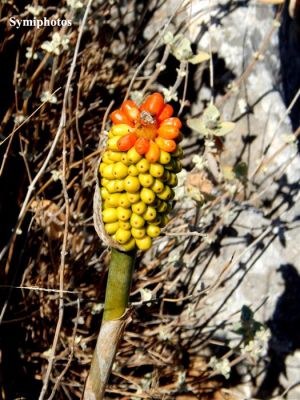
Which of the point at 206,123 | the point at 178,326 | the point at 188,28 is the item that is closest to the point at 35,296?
the point at 178,326

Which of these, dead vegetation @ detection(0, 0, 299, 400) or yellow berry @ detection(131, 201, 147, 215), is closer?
yellow berry @ detection(131, 201, 147, 215)

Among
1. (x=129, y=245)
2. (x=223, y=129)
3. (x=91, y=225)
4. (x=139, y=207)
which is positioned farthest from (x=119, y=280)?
(x=91, y=225)

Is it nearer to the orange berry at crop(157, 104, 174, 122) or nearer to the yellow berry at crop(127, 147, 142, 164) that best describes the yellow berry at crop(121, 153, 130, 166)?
the yellow berry at crop(127, 147, 142, 164)

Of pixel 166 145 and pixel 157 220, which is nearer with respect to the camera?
pixel 166 145

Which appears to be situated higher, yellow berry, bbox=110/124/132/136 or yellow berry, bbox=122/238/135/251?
yellow berry, bbox=110/124/132/136

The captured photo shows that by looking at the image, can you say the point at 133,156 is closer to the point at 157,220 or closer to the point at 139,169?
the point at 139,169

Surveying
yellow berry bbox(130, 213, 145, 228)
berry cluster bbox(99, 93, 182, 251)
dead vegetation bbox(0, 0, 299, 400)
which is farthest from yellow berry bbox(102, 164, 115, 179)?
dead vegetation bbox(0, 0, 299, 400)
